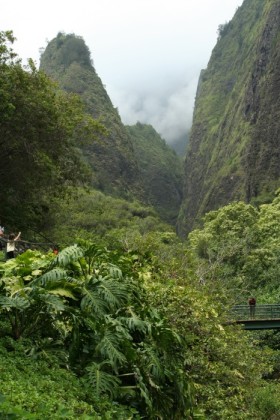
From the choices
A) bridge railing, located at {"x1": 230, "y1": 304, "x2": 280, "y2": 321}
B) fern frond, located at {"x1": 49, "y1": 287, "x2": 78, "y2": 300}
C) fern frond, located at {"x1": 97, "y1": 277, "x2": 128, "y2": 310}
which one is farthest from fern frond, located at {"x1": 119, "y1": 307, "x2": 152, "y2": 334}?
bridge railing, located at {"x1": 230, "y1": 304, "x2": 280, "y2": 321}

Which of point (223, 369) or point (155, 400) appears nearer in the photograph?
point (155, 400)

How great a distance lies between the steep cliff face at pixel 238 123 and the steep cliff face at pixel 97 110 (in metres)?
19.5

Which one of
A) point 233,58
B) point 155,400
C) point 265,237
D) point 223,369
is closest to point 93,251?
point 155,400

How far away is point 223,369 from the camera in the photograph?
10.8m

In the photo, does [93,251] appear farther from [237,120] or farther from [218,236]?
[237,120]

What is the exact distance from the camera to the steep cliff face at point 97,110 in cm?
10438

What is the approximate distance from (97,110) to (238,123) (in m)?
30.9

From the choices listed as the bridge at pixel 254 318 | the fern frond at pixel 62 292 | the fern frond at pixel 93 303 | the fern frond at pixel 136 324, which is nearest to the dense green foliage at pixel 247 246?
the bridge at pixel 254 318

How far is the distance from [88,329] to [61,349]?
48 centimetres

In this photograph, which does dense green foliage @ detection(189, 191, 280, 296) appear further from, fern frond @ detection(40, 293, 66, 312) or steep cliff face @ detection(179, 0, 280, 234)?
steep cliff face @ detection(179, 0, 280, 234)

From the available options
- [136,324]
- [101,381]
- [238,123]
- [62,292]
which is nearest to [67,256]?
[62,292]

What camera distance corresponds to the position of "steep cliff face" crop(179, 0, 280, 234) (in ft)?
279

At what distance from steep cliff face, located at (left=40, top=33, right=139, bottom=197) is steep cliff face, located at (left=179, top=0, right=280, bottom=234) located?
19458mm

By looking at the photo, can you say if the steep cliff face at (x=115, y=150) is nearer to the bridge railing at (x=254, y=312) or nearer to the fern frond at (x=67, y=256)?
the bridge railing at (x=254, y=312)
